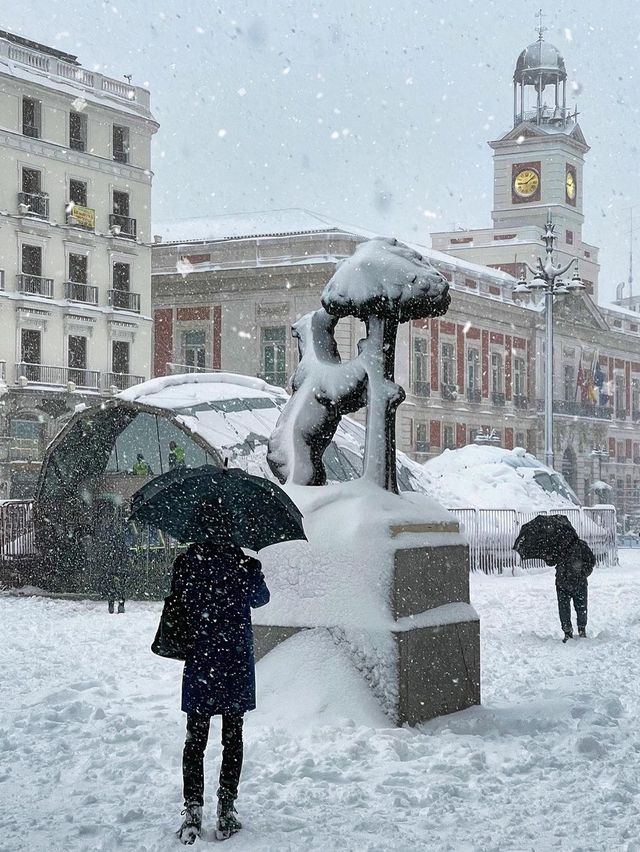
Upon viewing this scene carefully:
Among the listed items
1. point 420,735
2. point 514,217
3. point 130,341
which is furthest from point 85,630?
point 514,217

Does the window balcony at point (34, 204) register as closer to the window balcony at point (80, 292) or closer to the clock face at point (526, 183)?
the window balcony at point (80, 292)

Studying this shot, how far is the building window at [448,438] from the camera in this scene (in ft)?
158

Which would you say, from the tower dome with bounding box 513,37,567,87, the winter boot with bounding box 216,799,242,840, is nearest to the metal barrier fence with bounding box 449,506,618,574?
the winter boot with bounding box 216,799,242,840

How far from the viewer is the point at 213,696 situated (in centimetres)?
591

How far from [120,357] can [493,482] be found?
17.4m

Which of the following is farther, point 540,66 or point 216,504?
point 540,66

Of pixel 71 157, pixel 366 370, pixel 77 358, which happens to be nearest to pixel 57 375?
pixel 77 358

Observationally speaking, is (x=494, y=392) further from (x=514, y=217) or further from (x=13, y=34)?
(x=13, y=34)

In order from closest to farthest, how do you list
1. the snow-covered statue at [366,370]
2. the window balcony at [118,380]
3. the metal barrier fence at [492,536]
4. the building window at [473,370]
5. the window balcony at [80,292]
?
the snow-covered statue at [366,370], the metal barrier fence at [492,536], the window balcony at [80,292], the window balcony at [118,380], the building window at [473,370]

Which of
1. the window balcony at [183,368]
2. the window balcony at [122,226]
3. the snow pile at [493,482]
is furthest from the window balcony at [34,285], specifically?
the snow pile at [493,482]

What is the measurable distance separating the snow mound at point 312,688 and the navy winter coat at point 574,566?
4850 mm

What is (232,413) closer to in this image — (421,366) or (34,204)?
(34,204)

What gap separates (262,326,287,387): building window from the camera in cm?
4400

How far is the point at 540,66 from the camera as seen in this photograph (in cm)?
6272
